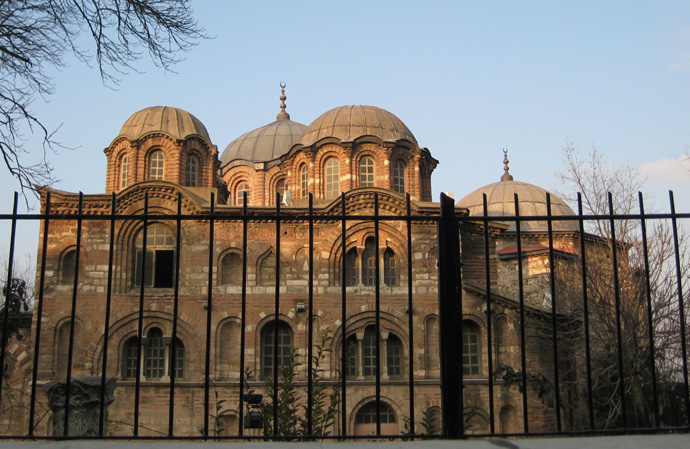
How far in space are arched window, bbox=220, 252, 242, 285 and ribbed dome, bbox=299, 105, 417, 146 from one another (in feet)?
17.7

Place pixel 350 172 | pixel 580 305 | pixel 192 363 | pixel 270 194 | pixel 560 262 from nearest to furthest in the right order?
pixel 580 305, pixel 192 363, pixel 560 262, pixel 350 172, pixel 270 194

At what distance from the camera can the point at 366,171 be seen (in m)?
23.3

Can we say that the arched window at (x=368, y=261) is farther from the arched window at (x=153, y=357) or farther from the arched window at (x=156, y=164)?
the arched window at (x=156, y=164)

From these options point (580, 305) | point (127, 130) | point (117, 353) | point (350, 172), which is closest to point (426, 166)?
point (350, 172)

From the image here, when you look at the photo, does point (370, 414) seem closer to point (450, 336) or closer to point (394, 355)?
point (394, 355)

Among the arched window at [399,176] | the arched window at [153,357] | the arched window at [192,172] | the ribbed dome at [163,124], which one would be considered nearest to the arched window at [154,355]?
the arched window at [153,357]

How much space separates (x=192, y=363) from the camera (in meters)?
19.3

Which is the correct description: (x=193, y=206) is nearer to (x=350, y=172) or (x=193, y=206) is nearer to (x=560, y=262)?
(x=350, y=172)

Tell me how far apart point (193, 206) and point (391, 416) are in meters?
8.10

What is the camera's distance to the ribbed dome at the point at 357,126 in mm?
23734

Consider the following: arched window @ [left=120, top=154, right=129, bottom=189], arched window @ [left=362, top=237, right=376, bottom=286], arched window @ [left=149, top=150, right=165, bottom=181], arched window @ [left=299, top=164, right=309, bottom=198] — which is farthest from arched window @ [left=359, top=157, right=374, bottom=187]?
arched window @ [left=120, top=154, right=129, bottom=189]

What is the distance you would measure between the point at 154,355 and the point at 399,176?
375 inches

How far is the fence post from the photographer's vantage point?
444cm

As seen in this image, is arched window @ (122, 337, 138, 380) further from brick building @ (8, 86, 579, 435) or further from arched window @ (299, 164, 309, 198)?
arched window @ (299, 164, 309, 198)
